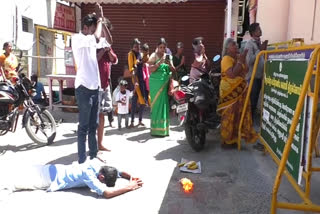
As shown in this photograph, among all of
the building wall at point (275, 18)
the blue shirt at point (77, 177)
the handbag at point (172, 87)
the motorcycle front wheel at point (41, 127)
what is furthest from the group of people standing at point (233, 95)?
the building wall at point (275, 18)

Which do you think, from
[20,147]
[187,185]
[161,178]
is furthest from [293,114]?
[20,147]

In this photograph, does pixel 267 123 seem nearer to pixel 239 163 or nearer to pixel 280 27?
pixel 239 163

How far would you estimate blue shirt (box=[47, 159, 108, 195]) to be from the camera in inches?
134

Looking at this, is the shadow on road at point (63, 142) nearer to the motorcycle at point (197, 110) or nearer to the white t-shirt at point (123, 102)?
the white t-shirt at point (123, 102)

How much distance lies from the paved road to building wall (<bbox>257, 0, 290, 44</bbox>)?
120 inches

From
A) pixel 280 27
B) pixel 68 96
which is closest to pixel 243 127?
pixel 280 27

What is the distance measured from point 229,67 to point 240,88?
401mm

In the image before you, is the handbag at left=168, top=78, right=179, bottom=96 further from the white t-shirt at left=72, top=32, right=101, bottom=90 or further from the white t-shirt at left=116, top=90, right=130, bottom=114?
the white t-shirt at left=72, top=32, right=101, bottom=90

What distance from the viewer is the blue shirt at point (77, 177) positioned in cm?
340

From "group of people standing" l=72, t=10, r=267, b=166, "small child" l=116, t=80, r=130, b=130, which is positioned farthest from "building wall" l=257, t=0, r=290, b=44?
"small child" l=116, t=80, r=130, b=130

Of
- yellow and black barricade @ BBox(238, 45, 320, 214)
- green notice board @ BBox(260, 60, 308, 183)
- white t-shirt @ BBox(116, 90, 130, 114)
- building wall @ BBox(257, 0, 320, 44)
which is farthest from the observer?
building wall @ BBox(257, 0, 320, 44)

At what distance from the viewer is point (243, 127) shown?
5.00m

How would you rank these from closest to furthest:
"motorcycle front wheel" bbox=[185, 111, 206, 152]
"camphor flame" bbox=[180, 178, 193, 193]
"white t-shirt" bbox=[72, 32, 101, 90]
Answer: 1. "camphor flame" bbox=[180, 178, 193, 193]
2. "white t-shirt" bbox=[72, 32, 101, 90]
3. "motorcycle front wheel" bbox=[185, 111, 206, 152]

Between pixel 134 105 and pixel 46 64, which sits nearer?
pixel 134 105
